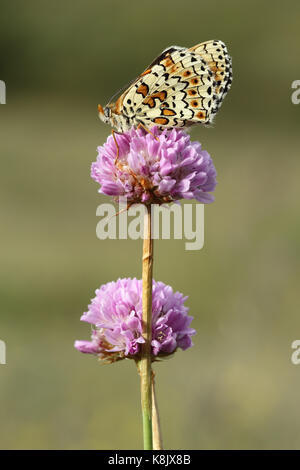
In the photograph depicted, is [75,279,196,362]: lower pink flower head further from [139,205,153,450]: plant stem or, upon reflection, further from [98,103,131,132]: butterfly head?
[98,103,131,132]: butterfly head

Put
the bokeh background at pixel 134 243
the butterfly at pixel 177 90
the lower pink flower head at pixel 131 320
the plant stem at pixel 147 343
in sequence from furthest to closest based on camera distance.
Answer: the bokeh background at pixel 134 243
the butterfly at pixel 177 90
the lower pink flower head at pixel 131 320
the plant stem at pixel 147 343

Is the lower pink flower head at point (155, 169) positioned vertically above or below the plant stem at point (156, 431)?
above

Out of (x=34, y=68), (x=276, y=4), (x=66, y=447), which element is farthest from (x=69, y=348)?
(x=276, y=4)

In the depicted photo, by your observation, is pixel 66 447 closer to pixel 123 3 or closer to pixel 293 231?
pixel 293 231

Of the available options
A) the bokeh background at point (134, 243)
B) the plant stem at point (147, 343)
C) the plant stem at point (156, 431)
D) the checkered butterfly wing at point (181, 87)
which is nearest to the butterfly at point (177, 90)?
the checkered butterfly wing at point (181, 87)

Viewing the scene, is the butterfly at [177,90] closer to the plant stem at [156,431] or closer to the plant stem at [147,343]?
the plant stem at [147,343]

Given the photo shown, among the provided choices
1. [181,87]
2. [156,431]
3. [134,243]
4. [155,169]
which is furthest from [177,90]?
[134,243]
